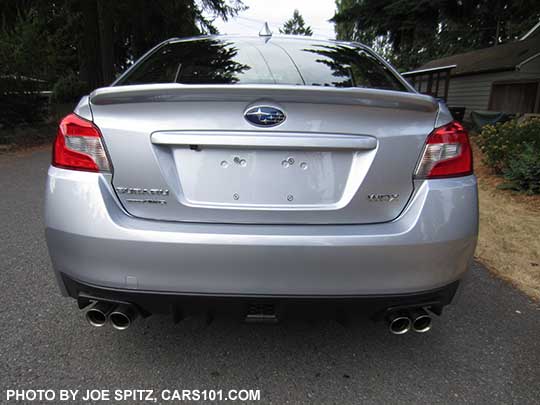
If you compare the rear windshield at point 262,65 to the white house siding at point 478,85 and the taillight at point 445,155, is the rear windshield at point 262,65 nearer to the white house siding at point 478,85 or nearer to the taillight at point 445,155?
the taillight at point 445,155

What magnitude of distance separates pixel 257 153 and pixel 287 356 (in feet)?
3.76

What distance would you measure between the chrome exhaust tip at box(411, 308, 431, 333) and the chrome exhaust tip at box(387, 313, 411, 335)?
1.0 inches

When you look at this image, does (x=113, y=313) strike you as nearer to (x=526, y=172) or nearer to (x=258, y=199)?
(x=258, y=199)

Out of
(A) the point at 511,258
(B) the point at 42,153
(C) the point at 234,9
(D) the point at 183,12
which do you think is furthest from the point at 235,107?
(C) the point at 234,9

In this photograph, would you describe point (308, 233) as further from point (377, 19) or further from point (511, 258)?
point (377, 19)

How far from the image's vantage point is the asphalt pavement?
1.93 m

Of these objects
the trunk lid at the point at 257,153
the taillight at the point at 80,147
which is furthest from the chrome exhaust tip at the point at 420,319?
the taillight at the point at 80,147

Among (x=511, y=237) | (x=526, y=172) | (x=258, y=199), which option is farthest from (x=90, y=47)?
(x=258, y=199)

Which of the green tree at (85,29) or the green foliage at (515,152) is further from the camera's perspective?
the green tree at (85,29)

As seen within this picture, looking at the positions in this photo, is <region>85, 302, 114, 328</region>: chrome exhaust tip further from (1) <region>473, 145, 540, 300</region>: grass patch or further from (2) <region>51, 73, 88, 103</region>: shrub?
(2) <region>51, 73, 88, 103</region>: shrub

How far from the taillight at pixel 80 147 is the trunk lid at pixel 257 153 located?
0.05 m

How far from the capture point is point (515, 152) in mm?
6395

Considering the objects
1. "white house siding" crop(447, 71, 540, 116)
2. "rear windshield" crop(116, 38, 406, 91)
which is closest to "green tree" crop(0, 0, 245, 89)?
"rear windshield" crop(116, 38, 406, 91)

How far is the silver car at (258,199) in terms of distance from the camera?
1607 millimetres
